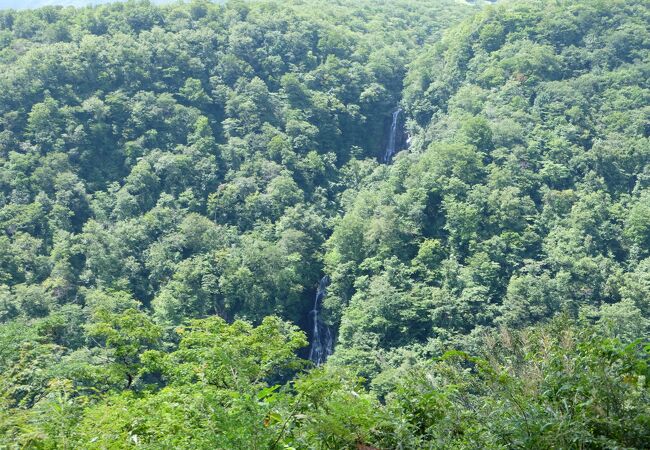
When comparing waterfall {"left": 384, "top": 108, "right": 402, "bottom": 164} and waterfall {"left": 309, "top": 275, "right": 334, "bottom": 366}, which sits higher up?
waterfall {"left": 384, "top": 108, "right": 402, "bottom": 164}

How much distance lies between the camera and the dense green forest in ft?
85.5

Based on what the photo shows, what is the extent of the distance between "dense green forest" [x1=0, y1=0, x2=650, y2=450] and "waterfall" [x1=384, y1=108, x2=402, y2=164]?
0.27 meters

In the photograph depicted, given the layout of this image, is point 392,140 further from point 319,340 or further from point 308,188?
point 319,340

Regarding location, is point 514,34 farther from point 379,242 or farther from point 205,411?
point 205,411

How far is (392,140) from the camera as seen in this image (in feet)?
158

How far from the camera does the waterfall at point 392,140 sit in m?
47.0

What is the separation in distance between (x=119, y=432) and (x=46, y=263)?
28890 millimetres

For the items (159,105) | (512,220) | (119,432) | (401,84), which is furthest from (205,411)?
(401,84)

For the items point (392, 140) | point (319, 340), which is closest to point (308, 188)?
point (392, 140)

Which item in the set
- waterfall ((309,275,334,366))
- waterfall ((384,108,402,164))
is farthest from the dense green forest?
waterfall ((384,108,402,164))

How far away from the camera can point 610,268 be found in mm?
27359

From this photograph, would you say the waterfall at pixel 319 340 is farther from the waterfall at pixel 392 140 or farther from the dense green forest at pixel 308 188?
the waterfall at pixel 392 140

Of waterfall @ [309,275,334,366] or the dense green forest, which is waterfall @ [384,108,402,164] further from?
waterfall @ [309,275,334,366]

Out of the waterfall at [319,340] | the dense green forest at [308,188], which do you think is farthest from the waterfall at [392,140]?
the waterfall at [319,340]
